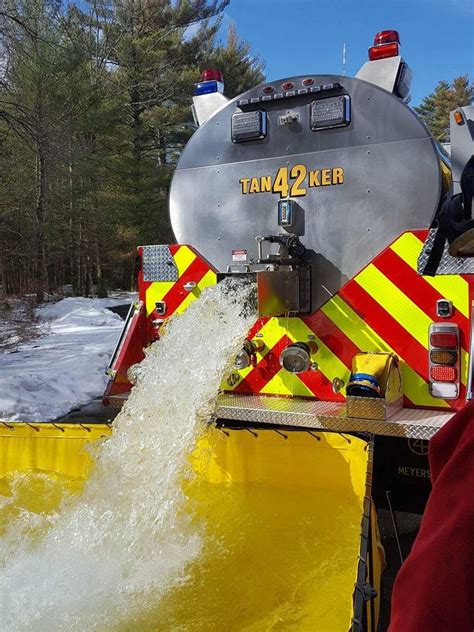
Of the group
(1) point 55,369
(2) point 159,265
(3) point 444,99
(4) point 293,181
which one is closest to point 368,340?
(4) point 293,181

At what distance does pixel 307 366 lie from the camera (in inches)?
128

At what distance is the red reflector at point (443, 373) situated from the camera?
287cm

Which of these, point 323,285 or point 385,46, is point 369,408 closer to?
point 323,285

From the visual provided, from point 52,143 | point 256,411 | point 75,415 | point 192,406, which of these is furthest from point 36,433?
point 52,143

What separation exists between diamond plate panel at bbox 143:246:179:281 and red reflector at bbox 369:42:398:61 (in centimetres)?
176

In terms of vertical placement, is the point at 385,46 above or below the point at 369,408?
above

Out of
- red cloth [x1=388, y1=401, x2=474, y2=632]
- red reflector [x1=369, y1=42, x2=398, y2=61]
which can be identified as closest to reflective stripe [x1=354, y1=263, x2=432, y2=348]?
red reflector [x1=369, y1=42, x2=398, y2=61]

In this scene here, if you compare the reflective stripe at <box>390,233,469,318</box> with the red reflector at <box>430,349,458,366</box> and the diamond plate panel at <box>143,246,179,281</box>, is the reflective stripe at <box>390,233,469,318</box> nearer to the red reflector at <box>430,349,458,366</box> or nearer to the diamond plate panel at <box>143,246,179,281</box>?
the red reflector at <box>430,349,458,366</box>

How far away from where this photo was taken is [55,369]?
27.5ft

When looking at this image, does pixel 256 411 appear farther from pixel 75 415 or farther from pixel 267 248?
pixel 75 415

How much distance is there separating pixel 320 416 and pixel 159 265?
1583mm

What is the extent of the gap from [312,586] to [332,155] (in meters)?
2.32

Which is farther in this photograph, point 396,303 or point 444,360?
point 396,303

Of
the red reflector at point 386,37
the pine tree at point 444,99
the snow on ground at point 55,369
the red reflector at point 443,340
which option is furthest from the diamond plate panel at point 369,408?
the pine tree at point 444,99
